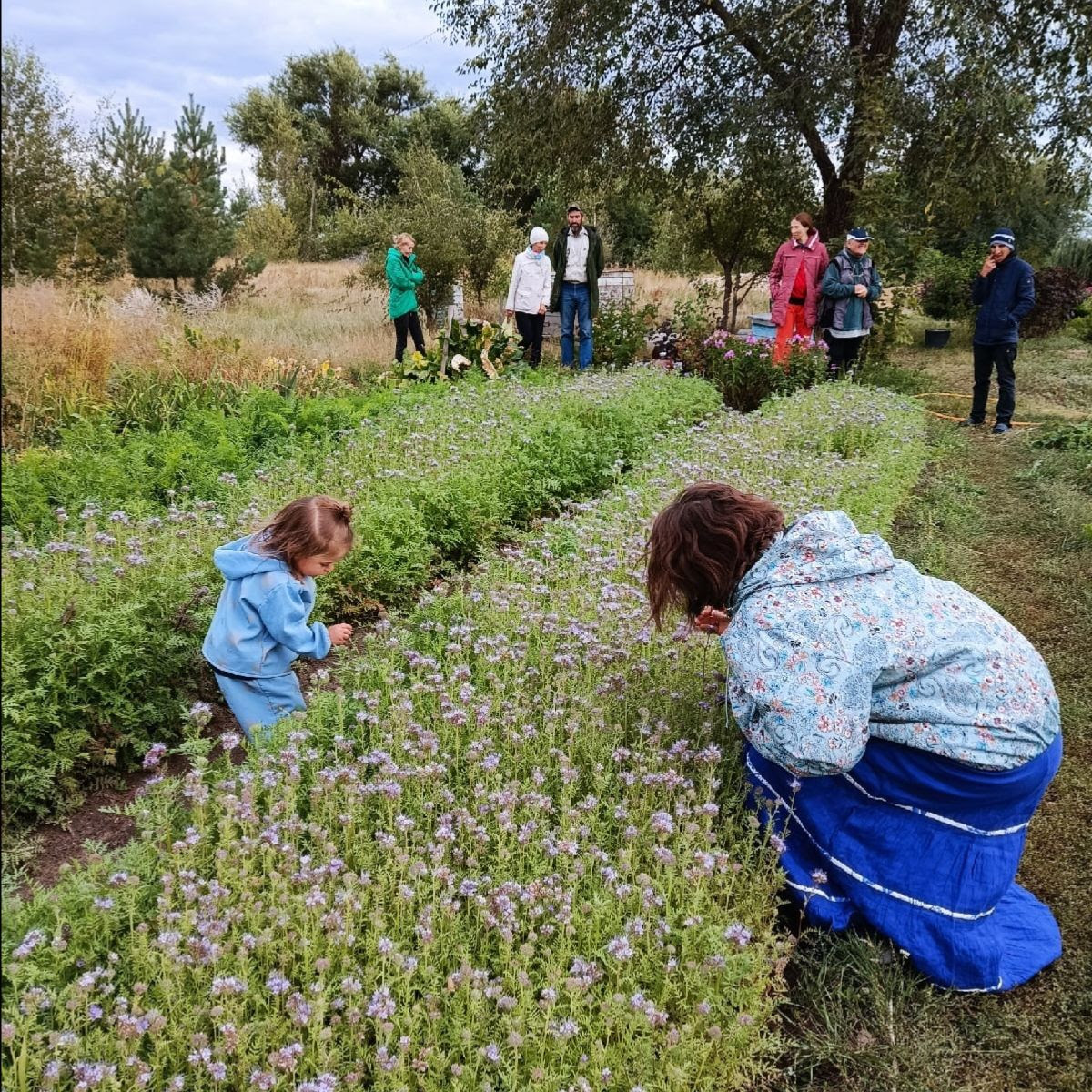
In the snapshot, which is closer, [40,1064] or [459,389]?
[40,1064]

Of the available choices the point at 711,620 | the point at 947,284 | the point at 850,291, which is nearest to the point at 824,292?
the point at 850,291

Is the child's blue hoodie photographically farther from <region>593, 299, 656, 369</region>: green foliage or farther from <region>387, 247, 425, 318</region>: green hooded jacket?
<region>593, 299, 656, 369</region>: green foliage

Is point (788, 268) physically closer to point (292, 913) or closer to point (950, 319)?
point (950, 319)

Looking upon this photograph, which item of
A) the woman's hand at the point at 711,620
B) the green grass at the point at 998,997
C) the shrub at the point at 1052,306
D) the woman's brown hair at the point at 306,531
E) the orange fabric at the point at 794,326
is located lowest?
the green grass at the point at 998,997

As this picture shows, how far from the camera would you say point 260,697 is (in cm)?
339

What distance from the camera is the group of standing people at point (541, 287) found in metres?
10.6

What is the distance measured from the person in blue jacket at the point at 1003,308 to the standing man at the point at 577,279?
4.21m

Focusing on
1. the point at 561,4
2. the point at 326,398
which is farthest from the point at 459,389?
the point at 561,4

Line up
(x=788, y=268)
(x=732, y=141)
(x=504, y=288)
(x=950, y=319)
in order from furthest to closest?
1. (x=950, y=319)
2. (x=504, y=288)
3. (x=732, y=141)
4. (x=788, y=268)

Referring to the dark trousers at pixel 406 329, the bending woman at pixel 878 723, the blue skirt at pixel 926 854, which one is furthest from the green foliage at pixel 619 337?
the blue skirt at pixel 926 854

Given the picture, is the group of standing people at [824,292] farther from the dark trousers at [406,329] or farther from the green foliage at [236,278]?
the green foliage at [236,278]

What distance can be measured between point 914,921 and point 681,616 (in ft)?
4.69

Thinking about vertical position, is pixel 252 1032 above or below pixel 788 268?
below

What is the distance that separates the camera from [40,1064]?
6.09 ft
